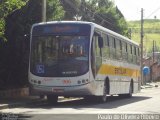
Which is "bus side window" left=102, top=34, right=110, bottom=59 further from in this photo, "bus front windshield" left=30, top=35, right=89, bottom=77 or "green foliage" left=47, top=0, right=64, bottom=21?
"green foliage" left=47, top=0, right=64, bottom=21

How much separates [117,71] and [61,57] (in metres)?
5.98

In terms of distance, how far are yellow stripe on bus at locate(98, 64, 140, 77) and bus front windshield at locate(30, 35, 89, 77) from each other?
5.76 ft

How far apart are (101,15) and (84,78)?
1725 inches

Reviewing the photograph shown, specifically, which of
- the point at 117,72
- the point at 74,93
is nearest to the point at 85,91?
the point at 74,93

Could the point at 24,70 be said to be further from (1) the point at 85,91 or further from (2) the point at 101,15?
(2) the point at 101,15

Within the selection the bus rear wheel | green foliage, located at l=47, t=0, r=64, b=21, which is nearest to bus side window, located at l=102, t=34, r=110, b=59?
the bus rear wheel

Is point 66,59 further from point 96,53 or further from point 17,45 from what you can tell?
point 17,45

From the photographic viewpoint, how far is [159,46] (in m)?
193

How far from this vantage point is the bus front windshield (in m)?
23.8

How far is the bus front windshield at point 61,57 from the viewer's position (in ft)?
77.9

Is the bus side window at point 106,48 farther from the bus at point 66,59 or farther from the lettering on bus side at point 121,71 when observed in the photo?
the lettering on bus side at point 121,71

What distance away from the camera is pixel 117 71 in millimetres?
29156

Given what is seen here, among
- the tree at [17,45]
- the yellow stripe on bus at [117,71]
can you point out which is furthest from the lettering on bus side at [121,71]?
the tree at [17,45]

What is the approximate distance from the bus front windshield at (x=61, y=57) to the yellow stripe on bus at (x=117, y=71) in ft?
5.76
